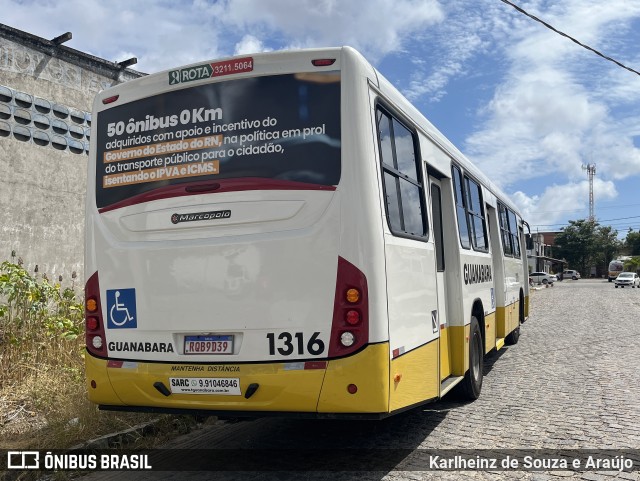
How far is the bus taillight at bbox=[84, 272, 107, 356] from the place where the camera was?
5.33 m

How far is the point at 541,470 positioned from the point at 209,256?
325 cm

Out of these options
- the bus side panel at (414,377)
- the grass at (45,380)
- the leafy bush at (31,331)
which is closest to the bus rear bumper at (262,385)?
the bus side panel at (414,377)

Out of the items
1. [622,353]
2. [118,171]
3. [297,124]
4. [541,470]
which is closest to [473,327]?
[541,470]

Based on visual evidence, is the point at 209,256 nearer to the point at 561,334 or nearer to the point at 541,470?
the point at 541,470

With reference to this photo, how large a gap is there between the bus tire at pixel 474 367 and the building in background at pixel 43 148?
7507 mm

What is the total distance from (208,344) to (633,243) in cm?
11163

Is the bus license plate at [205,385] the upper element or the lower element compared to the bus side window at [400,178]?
lower

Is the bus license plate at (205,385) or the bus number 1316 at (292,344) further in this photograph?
the bus license plate at (205,385)

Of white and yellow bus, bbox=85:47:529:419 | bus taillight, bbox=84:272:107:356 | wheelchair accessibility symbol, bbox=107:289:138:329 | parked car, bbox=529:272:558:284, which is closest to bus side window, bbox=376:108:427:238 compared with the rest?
white and yellow bus, bbox=85:47:529:419

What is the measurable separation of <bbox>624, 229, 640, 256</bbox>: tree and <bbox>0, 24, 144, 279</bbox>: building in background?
350 feet

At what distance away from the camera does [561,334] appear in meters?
15.1

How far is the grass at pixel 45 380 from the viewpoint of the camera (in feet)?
19.8

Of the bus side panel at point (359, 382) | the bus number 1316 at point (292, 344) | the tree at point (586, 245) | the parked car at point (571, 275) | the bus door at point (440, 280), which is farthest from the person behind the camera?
the tree at point (586, 245)

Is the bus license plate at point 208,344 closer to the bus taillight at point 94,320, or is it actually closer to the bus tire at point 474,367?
the bus taillight at point 94,320
